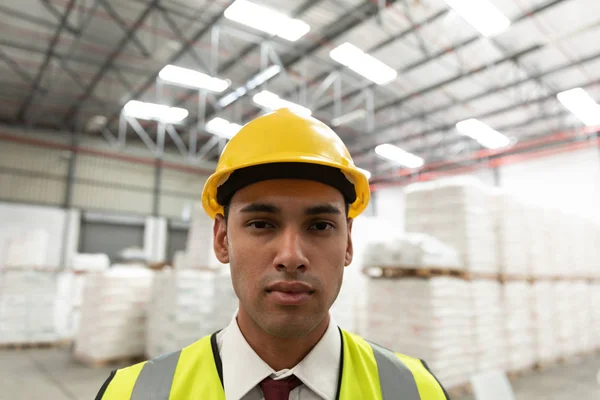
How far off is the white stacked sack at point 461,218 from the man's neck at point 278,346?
16.1ft

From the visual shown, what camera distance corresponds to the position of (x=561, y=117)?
1318cm

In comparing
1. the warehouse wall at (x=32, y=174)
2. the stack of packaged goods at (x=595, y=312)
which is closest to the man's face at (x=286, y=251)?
the stack of packaged goods at (x=595, y=312)

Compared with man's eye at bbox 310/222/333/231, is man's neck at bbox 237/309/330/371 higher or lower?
lower

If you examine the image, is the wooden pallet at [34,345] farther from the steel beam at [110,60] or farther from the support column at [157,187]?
the support column at [157,187]

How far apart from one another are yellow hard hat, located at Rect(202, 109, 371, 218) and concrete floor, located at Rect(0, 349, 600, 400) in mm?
4970

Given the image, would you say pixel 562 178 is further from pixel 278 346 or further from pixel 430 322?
pixel 278 346

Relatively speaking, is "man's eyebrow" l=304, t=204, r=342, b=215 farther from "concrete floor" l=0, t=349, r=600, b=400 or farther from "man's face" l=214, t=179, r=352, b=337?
"concrete floor" l=0, t=349, r=600, b=400

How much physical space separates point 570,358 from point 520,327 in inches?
91.3

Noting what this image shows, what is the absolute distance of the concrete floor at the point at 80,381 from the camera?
17.8ft

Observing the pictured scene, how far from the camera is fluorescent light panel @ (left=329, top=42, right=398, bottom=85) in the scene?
294 inches

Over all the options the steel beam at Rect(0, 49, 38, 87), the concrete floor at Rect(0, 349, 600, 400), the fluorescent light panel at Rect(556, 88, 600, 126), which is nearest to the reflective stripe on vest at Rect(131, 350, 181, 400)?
the concrete floor at Rect(0, 349, 600, 400)

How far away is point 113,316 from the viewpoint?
7246mm

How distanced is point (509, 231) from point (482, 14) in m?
3.34

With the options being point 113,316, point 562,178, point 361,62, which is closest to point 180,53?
point 361,62
